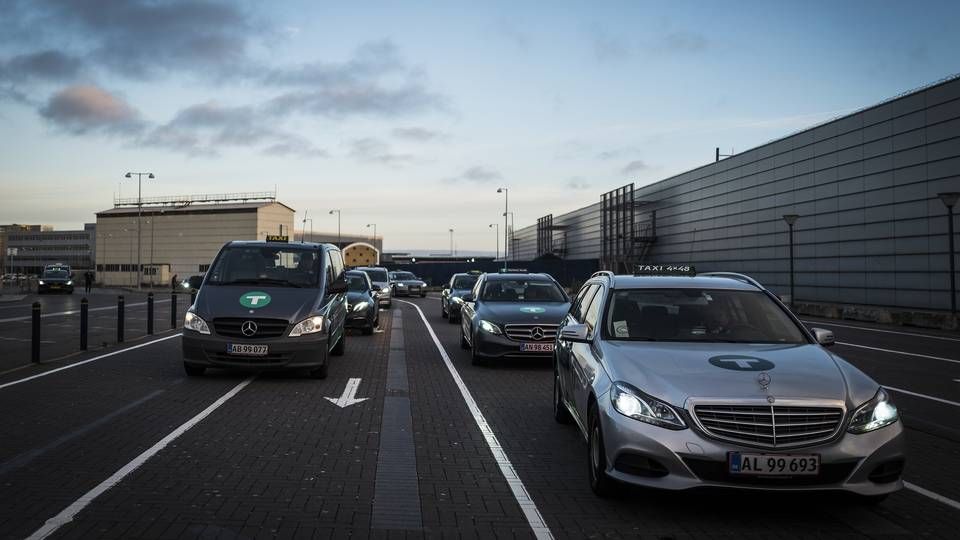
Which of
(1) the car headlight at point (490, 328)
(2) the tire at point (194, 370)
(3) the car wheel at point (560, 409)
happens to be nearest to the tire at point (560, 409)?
(3) the car wheel at point (560, 409)

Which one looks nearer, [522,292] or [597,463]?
[597,463]

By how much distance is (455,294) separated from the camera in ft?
80.4

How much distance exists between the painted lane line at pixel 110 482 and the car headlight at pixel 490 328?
15.4 ft

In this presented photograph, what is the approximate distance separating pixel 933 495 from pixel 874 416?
1.15 meters

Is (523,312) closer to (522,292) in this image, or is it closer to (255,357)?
(522,292)

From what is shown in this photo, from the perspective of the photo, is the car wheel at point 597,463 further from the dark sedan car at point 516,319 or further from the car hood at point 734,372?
the dark sedan car at point 516,319

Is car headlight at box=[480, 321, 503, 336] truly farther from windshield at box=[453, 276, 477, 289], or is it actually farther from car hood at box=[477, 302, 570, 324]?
windshield at box=[453, 276, 477, 289]

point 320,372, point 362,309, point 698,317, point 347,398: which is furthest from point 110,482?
point 362,309

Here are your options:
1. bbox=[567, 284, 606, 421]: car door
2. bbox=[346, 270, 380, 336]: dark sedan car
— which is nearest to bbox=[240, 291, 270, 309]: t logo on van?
bbox=[567, 284, 606, 421]: car door

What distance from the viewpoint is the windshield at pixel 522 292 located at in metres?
13.5

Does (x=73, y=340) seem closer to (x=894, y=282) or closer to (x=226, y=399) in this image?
(x=226, y=399)

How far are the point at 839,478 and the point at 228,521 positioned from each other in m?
3.51

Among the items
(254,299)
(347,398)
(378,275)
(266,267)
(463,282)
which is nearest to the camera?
(347,398)

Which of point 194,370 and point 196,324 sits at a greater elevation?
point 196,324
